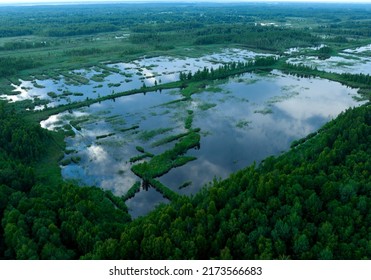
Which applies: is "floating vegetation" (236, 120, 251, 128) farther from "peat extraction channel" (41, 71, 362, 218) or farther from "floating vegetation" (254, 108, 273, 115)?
"floating vegetation" (254, 108, 273, 115)

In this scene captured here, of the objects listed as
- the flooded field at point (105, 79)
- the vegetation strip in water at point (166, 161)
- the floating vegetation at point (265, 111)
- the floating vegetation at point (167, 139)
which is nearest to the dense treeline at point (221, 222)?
the vegetation strip in water at point (166, 161)

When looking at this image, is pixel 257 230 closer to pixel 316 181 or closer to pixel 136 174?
pixel 316 181

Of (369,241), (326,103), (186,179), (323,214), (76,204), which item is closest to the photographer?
(369,241)

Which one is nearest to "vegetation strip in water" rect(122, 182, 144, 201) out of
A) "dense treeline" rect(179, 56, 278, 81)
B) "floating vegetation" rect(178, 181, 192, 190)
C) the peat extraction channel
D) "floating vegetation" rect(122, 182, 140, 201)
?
"floating vegetation" rect(122, 182, 140, 201)

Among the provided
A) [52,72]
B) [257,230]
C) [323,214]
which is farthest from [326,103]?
[52,72]

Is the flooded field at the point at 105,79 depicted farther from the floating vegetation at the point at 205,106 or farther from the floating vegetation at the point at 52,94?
the floating vegetation at the point at 205,106

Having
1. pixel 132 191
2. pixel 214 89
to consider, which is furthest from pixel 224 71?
pixel 132 191
